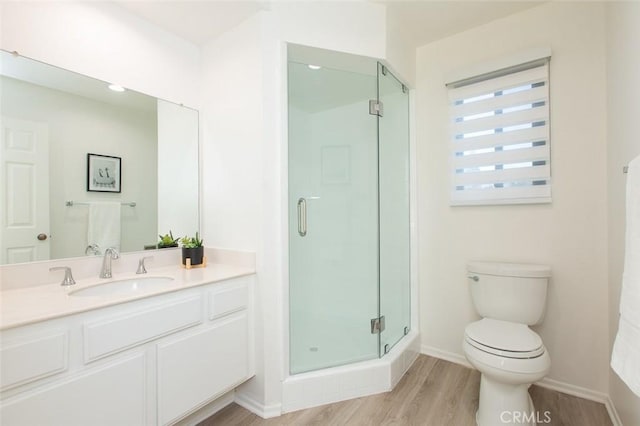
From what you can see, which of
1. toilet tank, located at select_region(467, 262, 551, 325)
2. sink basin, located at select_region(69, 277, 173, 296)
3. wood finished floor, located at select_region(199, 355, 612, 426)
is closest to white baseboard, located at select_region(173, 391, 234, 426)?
wood finished floor, located at select_region(199, 355, 612, 426)

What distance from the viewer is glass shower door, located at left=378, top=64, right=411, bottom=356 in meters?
2.15

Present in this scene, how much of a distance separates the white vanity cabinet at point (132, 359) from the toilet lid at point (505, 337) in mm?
1285

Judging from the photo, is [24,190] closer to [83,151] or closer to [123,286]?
[83,151]

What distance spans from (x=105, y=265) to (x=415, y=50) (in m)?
2.70

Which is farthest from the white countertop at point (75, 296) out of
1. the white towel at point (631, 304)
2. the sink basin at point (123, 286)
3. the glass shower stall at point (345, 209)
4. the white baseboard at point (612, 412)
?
the white baseboard at point (612, 412)

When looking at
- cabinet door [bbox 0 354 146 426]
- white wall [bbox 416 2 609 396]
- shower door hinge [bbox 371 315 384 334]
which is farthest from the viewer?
shower door hinge [bbox 371 315 384 334]

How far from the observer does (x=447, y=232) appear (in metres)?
2.31

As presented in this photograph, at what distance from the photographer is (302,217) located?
1.99 meters

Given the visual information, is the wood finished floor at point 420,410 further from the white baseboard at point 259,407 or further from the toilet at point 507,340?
the toilet at point 507,340

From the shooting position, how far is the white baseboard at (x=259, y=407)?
5.46 feet

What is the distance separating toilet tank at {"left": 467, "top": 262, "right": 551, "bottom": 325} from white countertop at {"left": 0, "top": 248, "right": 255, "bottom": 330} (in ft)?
4.93

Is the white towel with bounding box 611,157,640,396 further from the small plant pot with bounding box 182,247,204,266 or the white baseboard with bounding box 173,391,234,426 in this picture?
the small plant pot with bounding box 182,247,204,266

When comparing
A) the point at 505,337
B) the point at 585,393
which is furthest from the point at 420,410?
the point at 585,393

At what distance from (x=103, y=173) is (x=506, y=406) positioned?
2.52m
